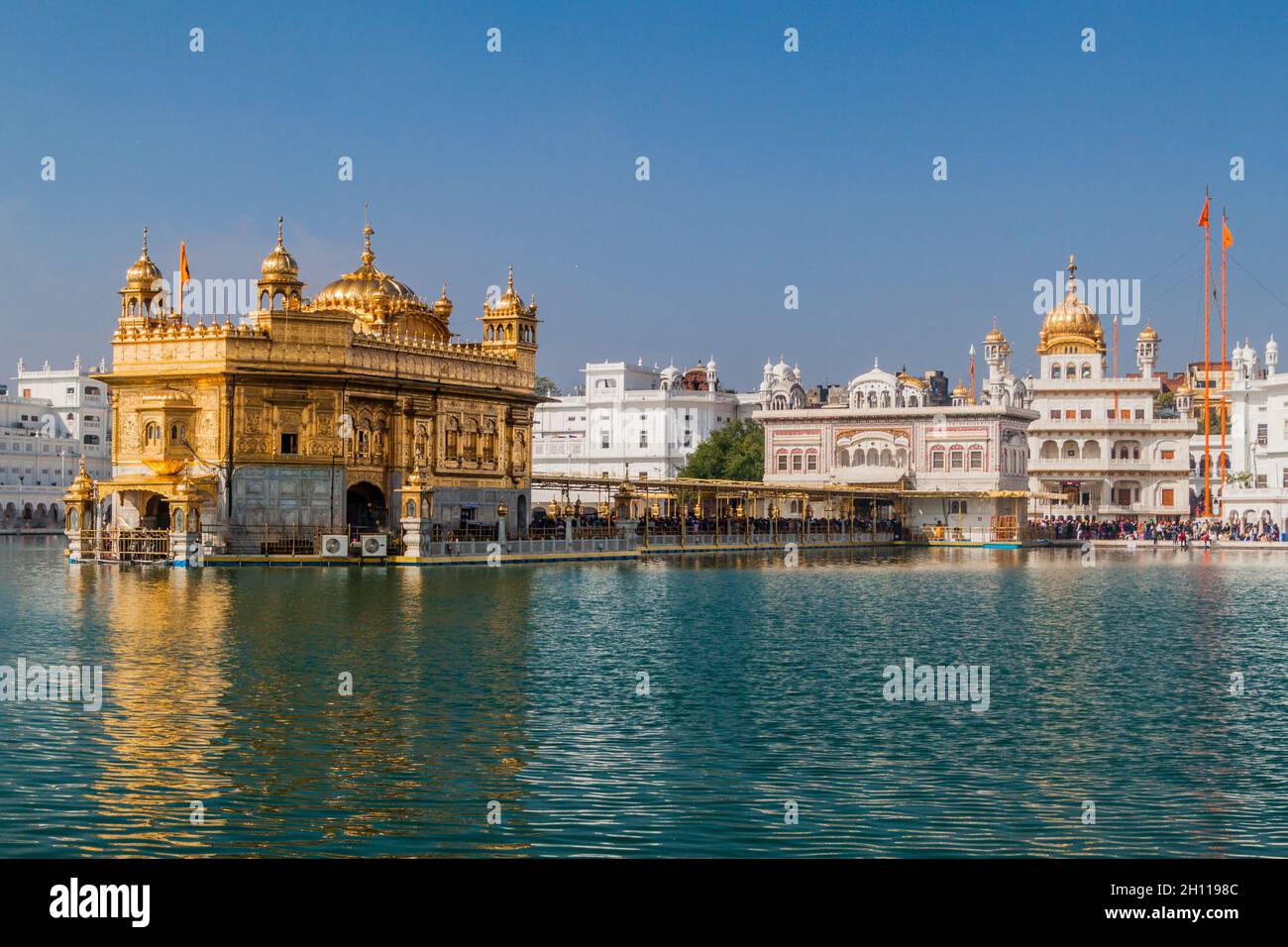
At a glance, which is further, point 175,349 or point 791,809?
point 175,349

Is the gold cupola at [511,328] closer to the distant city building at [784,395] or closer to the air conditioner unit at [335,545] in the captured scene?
the air conditioner unit at [335,545]

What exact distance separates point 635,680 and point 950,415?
8205 centimetres

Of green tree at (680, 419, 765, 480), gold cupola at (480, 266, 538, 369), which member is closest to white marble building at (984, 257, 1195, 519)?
green tree at (680, 419, 765, 480)

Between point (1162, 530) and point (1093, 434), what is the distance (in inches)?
491

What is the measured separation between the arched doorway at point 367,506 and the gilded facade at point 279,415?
53 mm

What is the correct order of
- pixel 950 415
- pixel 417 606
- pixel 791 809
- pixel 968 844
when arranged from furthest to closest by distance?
pixel 950 415 → pixel 417 606 → pixel 791 809 → pixel 968 844

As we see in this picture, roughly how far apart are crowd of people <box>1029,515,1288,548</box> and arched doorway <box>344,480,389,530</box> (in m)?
50.8

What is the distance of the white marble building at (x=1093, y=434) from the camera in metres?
112

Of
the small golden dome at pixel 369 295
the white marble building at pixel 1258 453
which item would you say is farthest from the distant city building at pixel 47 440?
the white marble building at pixel 1258 453

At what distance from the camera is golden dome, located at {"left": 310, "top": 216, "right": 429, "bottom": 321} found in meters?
67.0

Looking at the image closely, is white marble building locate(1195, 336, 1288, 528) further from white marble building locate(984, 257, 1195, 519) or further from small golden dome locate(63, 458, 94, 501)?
small golden dome locate(63, 458, 94, 501)

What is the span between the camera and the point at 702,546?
7912 cm
